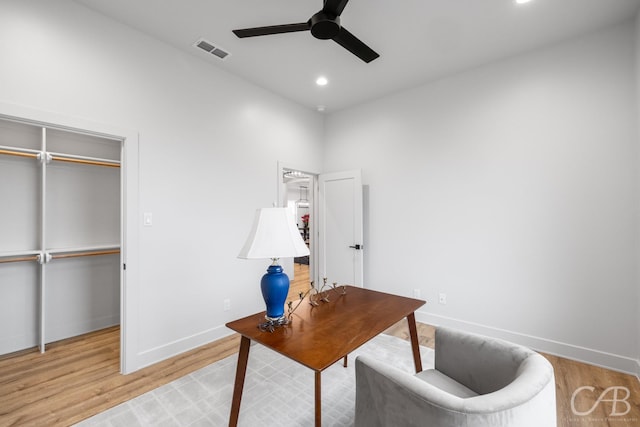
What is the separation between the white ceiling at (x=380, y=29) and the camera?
2.30m

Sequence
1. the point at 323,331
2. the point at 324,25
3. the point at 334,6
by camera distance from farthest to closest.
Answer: the point at 324,25 → the point at 334,6 → the point at 323,331

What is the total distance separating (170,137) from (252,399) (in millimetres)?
2403

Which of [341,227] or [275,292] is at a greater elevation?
[341,227]

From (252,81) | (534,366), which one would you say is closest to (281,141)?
(252,81)

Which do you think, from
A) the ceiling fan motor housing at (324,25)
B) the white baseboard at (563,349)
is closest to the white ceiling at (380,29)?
the ceiling fan motor housing at (324,25)

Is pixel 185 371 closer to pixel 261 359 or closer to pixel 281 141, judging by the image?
pixel 261 359

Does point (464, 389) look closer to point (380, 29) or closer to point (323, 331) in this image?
point (323, 331)

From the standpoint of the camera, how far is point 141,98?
8.57 feet

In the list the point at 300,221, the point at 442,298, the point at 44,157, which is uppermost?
the point at 44,157

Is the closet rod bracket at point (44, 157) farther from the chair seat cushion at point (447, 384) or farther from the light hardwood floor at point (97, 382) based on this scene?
the chair seat cushion at point (447, 384)

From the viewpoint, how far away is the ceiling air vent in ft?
9.09

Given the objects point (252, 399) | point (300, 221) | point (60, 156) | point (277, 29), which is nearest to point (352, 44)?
point (277, 29)

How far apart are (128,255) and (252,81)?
239 cm

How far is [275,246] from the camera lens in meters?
1.66
